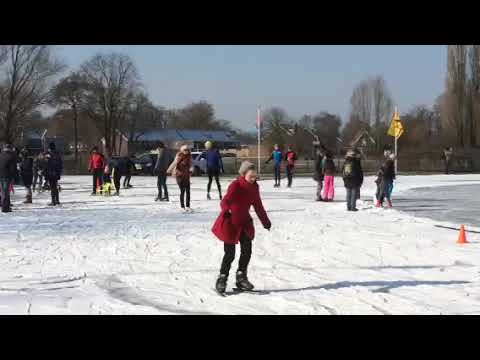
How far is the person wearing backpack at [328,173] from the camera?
18547 millimetres

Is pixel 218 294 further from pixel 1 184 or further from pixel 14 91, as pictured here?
pixel 14 91

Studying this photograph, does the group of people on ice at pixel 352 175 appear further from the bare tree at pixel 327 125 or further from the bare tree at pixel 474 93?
the bare tree at pixel 327 125

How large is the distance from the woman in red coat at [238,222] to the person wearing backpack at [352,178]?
8.83m

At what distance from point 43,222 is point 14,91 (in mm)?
41355

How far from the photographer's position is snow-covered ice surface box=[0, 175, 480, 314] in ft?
21.6

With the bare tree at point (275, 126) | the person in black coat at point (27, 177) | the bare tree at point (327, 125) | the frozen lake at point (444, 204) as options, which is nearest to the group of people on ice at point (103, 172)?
the person in black coat at point (27, 177)

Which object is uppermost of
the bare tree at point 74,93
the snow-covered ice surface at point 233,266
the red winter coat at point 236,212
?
the bare tree at point 74,93

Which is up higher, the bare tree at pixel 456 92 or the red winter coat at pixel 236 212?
the bare tree at pixel 456 92

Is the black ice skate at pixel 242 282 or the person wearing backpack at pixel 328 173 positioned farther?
the person wearing backpack at pixel 328 173

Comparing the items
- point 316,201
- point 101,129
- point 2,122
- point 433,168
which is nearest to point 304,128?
point 101,129

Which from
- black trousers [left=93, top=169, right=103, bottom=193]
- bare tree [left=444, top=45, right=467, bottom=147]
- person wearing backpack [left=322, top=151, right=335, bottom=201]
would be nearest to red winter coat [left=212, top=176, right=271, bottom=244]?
person wearing backpack [left=322, top=151, right=335, bottom=201]

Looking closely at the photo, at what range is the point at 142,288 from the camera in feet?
24.3

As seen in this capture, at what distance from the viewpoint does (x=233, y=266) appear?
29.2 ft

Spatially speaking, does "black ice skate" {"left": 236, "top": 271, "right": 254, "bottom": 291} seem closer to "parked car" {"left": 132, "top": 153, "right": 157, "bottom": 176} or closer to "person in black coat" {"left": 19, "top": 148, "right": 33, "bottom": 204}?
"person in black coat" {"left": 19, "top": 148, "right": 33, "bottom": 204}
